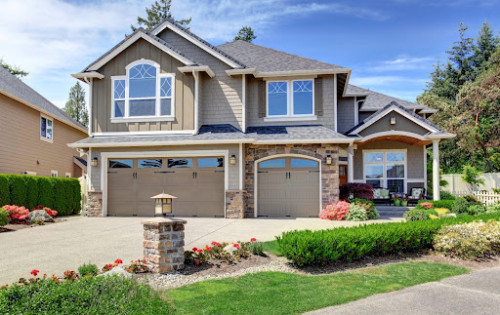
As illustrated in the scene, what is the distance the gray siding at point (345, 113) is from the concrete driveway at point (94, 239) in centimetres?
601

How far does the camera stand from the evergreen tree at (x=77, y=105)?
3719 centimetres

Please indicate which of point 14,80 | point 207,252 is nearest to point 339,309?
point 207,252

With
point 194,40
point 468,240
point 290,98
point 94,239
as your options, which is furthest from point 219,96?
point 468,240

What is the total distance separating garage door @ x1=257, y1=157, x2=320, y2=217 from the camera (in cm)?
1356

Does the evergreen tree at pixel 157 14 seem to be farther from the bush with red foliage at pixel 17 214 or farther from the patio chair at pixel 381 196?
the bush with red foliage at pixel 17 214

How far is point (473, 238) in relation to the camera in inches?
283

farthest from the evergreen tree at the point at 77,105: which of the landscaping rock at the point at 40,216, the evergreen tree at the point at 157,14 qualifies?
the landscaping rock at the point at 40,216

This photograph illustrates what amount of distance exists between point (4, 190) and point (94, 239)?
19.7 feet

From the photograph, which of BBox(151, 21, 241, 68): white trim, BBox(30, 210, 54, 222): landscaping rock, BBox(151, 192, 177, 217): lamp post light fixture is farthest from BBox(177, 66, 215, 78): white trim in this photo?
BBox(151, 192, 177, 217): lamp post light fixture

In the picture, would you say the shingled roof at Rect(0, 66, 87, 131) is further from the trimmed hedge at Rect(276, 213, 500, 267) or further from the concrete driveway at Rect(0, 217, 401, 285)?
the trimmed hedge at Rect(276, 213, 500, 267)

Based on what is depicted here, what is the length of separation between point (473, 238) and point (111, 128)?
12310 mm

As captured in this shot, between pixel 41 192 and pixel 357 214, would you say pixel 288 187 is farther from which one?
pixel 41 192

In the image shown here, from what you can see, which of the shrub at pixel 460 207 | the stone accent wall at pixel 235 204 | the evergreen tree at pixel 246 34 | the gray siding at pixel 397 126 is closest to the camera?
the shrub at pixel 460 207

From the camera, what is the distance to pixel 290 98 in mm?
14703
